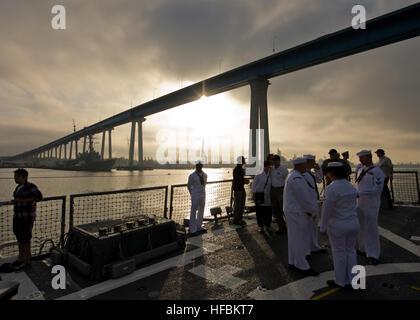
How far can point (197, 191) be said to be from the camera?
705cm

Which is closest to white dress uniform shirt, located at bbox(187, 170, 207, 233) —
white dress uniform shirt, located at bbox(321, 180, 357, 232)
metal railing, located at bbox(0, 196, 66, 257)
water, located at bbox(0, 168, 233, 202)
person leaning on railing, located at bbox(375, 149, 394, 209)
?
metal railing, located at bbox(0, 196, 66, 257)

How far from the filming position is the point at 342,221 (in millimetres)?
3645

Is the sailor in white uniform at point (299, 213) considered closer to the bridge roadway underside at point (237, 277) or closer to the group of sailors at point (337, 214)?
the group of sailors at point (337, 214)

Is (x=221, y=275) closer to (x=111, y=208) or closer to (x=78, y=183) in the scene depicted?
(x=111, y=208)

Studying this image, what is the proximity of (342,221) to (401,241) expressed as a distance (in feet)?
12.5

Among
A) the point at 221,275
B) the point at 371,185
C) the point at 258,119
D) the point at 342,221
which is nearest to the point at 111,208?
the point at 221,275

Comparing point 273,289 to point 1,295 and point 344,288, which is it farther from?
point 1,295

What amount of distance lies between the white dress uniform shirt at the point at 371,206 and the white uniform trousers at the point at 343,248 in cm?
143

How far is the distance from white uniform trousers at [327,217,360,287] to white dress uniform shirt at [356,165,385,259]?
143 cm

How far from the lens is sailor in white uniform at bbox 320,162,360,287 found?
363cm

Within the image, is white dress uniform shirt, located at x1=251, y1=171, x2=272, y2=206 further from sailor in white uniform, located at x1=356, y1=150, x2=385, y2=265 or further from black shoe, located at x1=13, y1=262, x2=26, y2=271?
black shoe, located at x1=13, y1=262, x2=26, y2=271

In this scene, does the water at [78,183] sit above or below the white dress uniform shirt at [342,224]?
below

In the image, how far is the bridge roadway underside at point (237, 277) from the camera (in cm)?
356

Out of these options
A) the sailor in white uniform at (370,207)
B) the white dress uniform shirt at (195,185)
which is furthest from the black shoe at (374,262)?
the white dress uniform shirt at (195,185)
